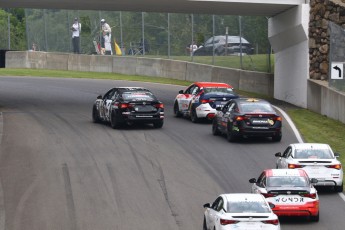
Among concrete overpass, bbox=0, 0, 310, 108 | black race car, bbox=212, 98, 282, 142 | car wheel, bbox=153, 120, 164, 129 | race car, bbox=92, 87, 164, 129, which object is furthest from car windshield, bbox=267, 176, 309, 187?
concrete overpass, bbox=0, 0, 310, 108

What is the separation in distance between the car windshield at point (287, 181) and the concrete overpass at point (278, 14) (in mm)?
18455

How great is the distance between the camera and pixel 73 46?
216 feet

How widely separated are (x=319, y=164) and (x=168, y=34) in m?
35.5

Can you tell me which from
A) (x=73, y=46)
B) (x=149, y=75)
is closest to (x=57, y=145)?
(x=149, y=75)

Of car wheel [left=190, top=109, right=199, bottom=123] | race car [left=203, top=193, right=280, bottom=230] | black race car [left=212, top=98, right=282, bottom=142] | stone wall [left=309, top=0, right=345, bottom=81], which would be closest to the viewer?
race car [left=203, top=193, right=280, bottom=230]

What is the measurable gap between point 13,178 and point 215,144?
26.3ft

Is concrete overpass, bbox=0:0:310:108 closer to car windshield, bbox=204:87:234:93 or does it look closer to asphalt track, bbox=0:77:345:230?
car windshield, bbox=204:87:234:93

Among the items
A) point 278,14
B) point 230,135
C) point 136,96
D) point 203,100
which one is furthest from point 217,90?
point 278,14

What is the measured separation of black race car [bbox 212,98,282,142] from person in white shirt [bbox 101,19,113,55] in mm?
32215

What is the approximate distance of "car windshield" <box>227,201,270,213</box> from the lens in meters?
19.1

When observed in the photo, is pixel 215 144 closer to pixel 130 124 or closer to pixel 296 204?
pixel 130 124

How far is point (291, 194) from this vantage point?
2158 centimetres

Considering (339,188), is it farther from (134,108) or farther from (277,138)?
(134,108)

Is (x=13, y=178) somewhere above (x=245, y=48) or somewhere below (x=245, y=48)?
below
